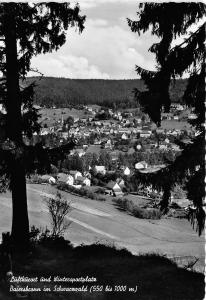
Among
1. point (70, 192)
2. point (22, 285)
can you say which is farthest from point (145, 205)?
point (22, 285)

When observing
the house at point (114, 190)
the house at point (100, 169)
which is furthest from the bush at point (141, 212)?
the house at point (100, 169)

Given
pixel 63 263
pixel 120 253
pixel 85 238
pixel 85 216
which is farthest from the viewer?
pixel 85 216

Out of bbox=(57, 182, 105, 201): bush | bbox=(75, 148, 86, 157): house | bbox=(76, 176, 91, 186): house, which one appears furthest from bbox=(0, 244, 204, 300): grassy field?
bbox=(75, 148, 86, 157): house

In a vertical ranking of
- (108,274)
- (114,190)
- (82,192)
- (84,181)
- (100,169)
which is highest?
(108,274)

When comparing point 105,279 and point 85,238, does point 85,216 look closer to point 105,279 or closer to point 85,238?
point 85,238

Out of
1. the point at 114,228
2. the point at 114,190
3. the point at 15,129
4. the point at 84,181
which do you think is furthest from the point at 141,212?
the point at 15,129

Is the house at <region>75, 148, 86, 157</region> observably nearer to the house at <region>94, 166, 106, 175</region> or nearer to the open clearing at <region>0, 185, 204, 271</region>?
the house at <region>94, 166, 106, 175</region>

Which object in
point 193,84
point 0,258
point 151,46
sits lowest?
point 0,258

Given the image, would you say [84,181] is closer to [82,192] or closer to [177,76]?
[82,192]
